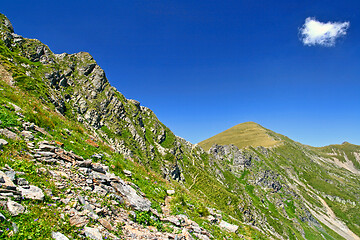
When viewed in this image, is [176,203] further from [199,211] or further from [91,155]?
[91,155]

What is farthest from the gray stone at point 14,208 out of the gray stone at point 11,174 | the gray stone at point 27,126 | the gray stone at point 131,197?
the gray stone at point 27,126

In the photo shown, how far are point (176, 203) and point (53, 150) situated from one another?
404 inches

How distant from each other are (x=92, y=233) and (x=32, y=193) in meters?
2.90

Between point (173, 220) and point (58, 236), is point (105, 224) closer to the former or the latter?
point (58, 236)

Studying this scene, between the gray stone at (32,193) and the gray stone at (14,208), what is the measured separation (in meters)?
0.66

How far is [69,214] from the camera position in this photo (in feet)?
22.9

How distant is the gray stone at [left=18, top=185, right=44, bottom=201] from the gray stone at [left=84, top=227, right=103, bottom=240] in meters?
2.24

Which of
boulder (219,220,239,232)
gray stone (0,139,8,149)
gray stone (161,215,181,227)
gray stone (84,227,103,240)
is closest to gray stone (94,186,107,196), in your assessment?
gray stone (84,227,103,240)

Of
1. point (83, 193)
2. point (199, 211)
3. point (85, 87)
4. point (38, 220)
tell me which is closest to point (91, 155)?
point (83, 193)

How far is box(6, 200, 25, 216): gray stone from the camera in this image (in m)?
5.56

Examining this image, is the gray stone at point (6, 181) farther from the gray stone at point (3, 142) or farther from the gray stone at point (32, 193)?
the gray stone at point (3, 142)

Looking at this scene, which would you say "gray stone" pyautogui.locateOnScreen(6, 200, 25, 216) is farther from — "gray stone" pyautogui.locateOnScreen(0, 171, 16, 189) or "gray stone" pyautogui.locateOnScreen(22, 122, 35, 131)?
"gray stone" pyautogui.locateOnScreen(22, 122, 35, 131)

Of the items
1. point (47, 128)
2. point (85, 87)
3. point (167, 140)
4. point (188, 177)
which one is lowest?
point (188, 177)

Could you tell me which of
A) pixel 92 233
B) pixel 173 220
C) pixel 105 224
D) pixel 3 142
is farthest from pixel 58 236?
pixel 173 220
